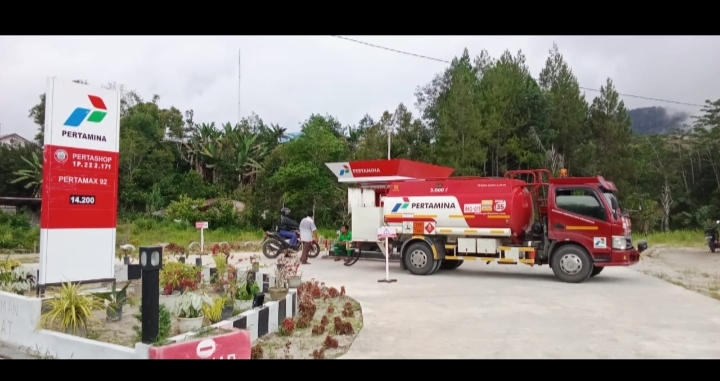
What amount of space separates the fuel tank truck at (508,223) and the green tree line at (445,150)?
1527cm

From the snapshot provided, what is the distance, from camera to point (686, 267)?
15.3 metres

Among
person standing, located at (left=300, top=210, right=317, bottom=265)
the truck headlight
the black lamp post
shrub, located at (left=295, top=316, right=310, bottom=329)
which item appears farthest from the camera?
person standing, located at (left=300, top=210, right=317, bottom=265)

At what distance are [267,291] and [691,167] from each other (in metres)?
39.6

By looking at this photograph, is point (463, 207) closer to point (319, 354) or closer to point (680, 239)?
point (319, 354)

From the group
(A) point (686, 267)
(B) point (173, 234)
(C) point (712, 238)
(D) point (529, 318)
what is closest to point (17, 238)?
(B) point (173, 234)

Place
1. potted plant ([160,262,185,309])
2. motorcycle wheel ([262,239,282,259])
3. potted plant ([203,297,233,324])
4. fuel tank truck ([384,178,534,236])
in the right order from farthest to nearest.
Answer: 1. motorcycle wheel ([262,239,282,259])
2. fuel tank truck ([384,178,534,236])
3. potted plant ([160,262,185,309])
4. potted plant ([203,297,233,324])

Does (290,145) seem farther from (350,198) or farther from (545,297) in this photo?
(545,297)

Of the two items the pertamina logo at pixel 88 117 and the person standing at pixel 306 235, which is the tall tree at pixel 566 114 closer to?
the person standing at pixel 306 235

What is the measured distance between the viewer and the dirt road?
11386 millimetres

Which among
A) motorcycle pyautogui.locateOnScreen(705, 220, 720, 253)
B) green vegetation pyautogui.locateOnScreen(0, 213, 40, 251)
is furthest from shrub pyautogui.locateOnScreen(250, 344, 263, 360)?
motorcycle pyautogui.locateOnScreen(705, 220, 720, 253)

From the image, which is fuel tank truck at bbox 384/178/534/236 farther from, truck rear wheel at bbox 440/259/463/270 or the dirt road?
the dirt road

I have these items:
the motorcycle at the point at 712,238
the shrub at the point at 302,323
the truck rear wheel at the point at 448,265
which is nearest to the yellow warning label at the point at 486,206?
the truck rear wheel at the point at 448,265

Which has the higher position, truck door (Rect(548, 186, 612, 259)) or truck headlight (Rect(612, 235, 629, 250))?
truck door (Rect(548, 186, 612, 259))

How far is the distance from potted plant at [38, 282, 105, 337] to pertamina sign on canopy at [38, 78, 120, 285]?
4.18ft
